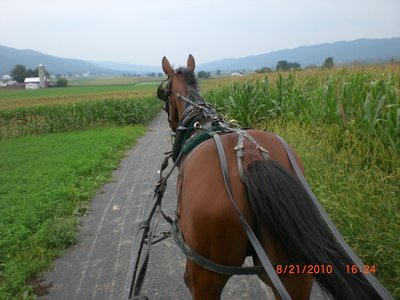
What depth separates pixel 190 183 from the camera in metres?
1.95

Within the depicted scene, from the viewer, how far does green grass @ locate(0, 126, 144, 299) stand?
3946 millimetres

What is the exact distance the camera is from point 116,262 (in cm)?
401

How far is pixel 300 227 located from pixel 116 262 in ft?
9.71

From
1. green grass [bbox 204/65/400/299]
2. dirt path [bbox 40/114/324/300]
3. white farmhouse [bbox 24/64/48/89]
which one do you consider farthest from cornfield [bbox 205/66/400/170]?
white farmhouse [bbox 24/64/48/89]

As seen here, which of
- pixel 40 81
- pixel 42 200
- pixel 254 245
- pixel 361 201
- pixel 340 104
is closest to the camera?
pixel 254 245

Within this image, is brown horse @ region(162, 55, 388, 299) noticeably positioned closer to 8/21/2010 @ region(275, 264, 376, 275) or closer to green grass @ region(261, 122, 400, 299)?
8/21/2010 @ region(275, 264, 376, 275)

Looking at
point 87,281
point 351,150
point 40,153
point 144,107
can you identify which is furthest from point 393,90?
point 144,107

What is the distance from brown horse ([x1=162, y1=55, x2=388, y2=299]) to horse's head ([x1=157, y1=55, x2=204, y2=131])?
1.60 metres

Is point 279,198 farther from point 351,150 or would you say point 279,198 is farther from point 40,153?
point 40,153

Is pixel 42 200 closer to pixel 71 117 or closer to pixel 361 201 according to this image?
pixel 361 201

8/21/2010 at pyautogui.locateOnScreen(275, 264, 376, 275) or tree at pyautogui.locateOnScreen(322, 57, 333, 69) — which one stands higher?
tree at pyautogui.locateOnScreen(322, 57, 333, 69)

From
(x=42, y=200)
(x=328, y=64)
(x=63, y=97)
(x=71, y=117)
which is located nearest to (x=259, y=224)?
(x=42, y=200)

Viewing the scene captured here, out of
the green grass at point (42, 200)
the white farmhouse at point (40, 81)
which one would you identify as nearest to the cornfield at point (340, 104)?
the green grass at point (42, 200)

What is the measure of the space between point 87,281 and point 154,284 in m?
0.74
